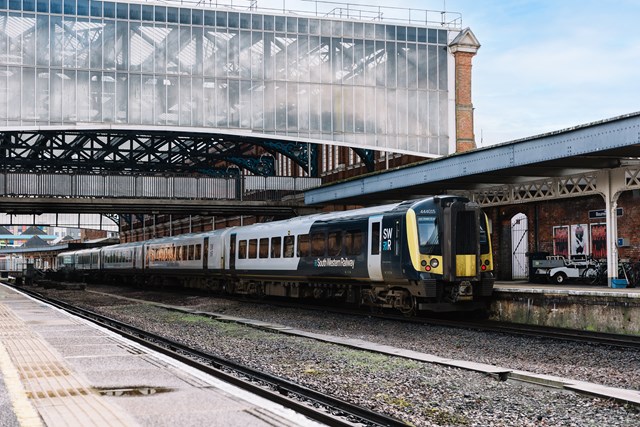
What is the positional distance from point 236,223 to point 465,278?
4548cm

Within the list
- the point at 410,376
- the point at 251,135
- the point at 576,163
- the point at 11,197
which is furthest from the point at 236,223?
the point at 410,376

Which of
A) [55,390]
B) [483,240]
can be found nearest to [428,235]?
[483,240]

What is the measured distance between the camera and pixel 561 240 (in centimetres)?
3278

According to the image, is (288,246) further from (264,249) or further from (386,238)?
(386,238)

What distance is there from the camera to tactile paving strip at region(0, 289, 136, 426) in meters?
7.53

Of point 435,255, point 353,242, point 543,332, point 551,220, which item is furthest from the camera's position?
point 551,220

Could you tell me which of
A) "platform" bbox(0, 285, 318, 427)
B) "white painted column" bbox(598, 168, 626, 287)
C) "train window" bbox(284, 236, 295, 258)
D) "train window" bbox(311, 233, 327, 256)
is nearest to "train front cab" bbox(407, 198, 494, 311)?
"train window" bbox(311, 233, 327, 256)

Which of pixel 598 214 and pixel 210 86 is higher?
pixel 210 86

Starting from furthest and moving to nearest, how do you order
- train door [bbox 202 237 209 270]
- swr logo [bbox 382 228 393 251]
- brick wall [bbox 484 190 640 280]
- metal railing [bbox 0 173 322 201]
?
1. metal railing [bbox 0 173 322 201]
2. train door [bbox 202 237 209 270]
3. brick wall [bbox 484 190 640 280]
4. swr logo [bbox 382 228 393 251]

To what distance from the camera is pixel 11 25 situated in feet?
132

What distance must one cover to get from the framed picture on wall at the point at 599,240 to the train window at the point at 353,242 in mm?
13012

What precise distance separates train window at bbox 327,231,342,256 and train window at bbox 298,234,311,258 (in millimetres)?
1454

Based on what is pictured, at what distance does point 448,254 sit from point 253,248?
451 inches

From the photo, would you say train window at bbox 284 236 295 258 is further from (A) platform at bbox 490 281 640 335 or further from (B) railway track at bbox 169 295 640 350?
(A) platform at bbox 490 281 640 335
